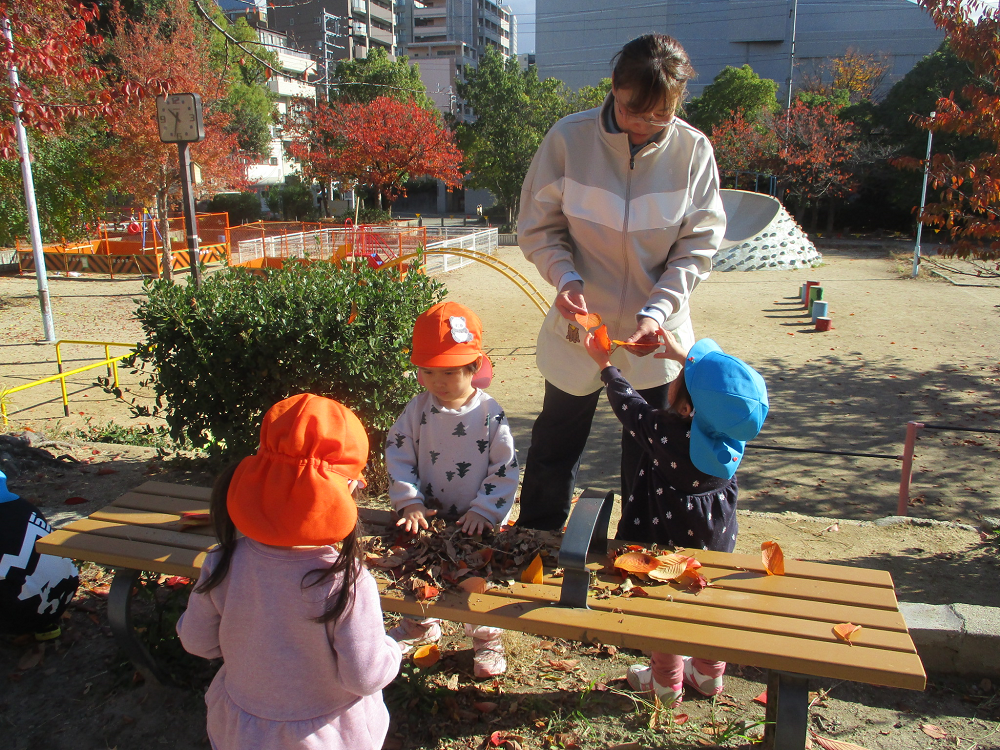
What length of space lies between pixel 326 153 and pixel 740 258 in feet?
64.3

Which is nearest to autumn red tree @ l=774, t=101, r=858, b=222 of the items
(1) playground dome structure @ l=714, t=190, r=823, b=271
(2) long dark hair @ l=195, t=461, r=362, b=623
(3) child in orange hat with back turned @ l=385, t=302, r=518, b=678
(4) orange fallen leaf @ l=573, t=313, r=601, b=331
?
(1) playground dome structure @ l=714, t=190, r=823, b=271

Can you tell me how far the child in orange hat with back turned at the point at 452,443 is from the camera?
2.64 meters

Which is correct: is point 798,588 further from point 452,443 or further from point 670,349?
point 452,443

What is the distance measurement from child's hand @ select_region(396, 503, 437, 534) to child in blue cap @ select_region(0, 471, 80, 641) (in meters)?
1.52

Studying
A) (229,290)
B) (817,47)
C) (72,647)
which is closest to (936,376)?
(229,290)

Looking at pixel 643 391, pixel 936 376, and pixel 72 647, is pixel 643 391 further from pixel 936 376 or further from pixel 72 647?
pixel 936 376

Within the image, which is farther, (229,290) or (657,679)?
(229,290)

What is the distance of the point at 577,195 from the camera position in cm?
271

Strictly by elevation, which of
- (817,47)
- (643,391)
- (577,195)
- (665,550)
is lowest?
(665,550)

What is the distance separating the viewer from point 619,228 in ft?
8.86

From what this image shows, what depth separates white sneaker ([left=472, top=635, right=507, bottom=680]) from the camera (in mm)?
2717

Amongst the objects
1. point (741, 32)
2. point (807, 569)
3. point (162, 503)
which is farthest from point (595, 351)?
point (741, 32)

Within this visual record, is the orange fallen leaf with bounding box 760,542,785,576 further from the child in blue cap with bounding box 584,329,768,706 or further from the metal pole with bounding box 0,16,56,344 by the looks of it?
the metal pole with bounding box 0,16,56,344

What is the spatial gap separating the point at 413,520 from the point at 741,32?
6938 cm
